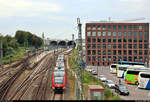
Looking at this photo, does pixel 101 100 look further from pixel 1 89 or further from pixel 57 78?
pixel 1 89

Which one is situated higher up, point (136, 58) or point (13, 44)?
point (13, 44)

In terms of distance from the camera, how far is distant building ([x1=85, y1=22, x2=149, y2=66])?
7356 cm

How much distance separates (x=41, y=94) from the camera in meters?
24.4

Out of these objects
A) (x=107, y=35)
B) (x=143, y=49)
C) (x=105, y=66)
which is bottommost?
(x=105, y=66)

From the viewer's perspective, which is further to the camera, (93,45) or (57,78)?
(93,45)

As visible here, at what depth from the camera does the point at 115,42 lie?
74125 mm

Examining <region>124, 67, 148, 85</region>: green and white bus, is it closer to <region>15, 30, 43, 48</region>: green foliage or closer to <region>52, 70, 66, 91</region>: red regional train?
<region>52, 70, 66, 91</region>: red regional train

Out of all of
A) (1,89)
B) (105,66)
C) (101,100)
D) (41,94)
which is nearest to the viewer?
(101,100)

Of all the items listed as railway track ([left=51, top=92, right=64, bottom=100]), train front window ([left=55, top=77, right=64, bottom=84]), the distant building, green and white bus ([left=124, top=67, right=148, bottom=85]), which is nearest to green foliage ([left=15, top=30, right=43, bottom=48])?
the distant building

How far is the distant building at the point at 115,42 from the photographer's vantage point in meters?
73.6

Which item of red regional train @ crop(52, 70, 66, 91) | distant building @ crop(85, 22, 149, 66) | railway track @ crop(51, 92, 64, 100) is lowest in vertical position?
railway track @ crop(51, 92, 64, 100)

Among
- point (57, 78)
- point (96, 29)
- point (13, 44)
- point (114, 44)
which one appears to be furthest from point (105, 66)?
point (57, 78)

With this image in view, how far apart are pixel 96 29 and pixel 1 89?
51.2 m

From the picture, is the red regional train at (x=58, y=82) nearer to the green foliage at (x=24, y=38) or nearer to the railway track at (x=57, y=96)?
the railway track at (x=57, y=96)
